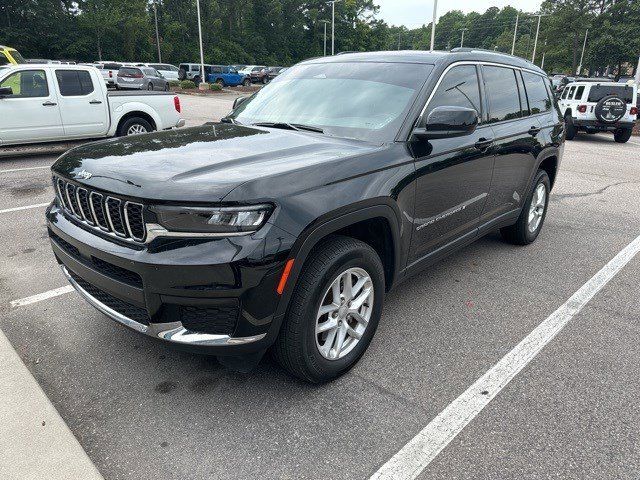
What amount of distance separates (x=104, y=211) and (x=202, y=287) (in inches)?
28.5

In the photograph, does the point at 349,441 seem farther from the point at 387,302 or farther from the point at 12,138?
the point at 12,138

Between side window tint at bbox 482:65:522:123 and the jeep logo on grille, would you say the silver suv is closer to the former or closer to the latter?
side window tint at bbox 482:65:522:123

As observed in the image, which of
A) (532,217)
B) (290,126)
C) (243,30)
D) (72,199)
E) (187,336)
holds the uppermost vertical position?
(243,30)

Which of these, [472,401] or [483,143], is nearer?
[472,401]

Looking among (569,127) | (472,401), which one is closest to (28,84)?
(472,401)

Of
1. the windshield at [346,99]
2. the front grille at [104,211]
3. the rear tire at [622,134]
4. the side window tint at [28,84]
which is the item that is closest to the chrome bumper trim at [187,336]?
the front grille at [104,211]

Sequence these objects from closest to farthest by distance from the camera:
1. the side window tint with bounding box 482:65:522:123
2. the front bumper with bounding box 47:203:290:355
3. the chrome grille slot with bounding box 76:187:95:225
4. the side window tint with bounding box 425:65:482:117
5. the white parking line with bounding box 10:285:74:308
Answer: the front bumper with bounding box 47:203:290:355, the chrome grille slot with bounding box 76:187:95:225, the side window tint with bounding box 425:65:482:117, the white parking line with bounding box 10:285:74:308, the side window tint with bounding box 482:65:522:123

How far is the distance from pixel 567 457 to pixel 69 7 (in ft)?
191

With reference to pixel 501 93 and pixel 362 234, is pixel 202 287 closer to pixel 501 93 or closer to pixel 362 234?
pixel 362 234

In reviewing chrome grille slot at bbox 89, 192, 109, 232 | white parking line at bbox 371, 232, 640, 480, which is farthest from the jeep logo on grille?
white parking line at bbox 371, 232, 640, 480

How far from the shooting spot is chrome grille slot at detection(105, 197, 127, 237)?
235cm

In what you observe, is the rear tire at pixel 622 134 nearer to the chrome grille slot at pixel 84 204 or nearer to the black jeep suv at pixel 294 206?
the black jeep suv at pixel 294 206

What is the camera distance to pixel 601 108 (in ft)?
49.3

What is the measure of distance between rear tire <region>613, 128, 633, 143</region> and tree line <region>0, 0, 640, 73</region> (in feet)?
121
